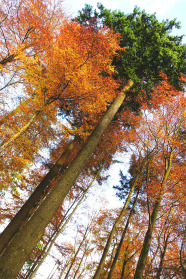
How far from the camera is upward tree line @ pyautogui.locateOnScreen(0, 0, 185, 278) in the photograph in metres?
5.39

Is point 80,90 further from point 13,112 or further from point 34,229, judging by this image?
point 34,229

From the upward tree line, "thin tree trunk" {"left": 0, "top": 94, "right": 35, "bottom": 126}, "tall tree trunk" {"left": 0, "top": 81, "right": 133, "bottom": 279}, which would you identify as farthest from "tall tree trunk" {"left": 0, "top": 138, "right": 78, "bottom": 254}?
"thin tree trunk" {"left": 0, "top": 94, "right": 35, "bottom": 126}

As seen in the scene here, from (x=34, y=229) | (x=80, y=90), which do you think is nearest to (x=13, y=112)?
(x=80, y=90)

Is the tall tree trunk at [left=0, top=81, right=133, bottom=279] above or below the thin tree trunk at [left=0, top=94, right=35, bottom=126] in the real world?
below

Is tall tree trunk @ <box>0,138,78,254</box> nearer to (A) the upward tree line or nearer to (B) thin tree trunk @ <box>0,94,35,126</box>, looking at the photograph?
(A) the upward tree line

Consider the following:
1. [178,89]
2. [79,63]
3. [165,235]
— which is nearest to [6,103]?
[79,63]

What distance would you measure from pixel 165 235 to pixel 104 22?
44.5 feet

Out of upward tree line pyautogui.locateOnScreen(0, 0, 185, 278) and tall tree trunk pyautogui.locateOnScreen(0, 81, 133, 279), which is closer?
tall tree trunk pyautogui.locateOnScreen(0, 81, 133, 279)

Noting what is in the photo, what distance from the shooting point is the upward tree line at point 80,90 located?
5.39 meters

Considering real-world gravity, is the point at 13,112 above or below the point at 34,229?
above

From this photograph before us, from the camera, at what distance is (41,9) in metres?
8.33

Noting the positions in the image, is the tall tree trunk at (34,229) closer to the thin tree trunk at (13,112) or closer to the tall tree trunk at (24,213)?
the tall tree trunk at (24,213)

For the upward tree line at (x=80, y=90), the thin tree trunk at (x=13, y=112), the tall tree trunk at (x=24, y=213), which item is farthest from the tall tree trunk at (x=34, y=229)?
the thin tree trunk at (x=13, y=112)

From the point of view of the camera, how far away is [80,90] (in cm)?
606
